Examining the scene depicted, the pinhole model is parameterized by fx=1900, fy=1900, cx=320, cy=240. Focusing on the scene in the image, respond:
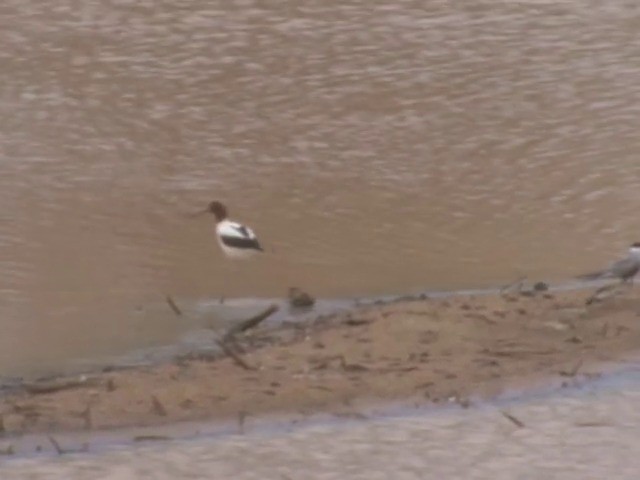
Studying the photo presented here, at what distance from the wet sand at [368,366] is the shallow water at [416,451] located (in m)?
0.24

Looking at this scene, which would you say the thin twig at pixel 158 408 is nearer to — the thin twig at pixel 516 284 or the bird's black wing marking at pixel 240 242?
the bird's black wing marking at pixel 240 242

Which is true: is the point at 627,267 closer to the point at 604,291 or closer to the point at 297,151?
the point at 604,291

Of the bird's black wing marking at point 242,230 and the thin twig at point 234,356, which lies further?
the bird's black wing marking at point 242,230

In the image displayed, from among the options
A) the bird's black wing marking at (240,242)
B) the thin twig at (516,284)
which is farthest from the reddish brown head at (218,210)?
the thin twig at (516,284)

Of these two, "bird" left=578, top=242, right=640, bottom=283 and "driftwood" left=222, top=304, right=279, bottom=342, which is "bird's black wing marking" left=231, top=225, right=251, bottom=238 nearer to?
"driftwood" left=222, top=304, right=279, bottom=342

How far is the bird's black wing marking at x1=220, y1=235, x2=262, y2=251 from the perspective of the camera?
10.0 m

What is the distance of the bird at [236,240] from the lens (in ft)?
32.8

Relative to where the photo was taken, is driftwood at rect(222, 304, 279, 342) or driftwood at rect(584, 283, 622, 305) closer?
driftwood at rect(222, 304, 279, 342)

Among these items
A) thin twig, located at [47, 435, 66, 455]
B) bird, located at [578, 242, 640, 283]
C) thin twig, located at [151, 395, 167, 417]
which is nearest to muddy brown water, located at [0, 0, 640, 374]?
bird, located at [578, 242, 640, 283]

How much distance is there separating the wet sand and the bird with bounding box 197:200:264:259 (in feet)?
2.83

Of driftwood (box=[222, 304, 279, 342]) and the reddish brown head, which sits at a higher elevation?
the reddish brown head

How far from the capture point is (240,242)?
32.8 feet

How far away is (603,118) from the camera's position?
41.5 ft

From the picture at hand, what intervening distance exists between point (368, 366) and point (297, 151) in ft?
12.7
